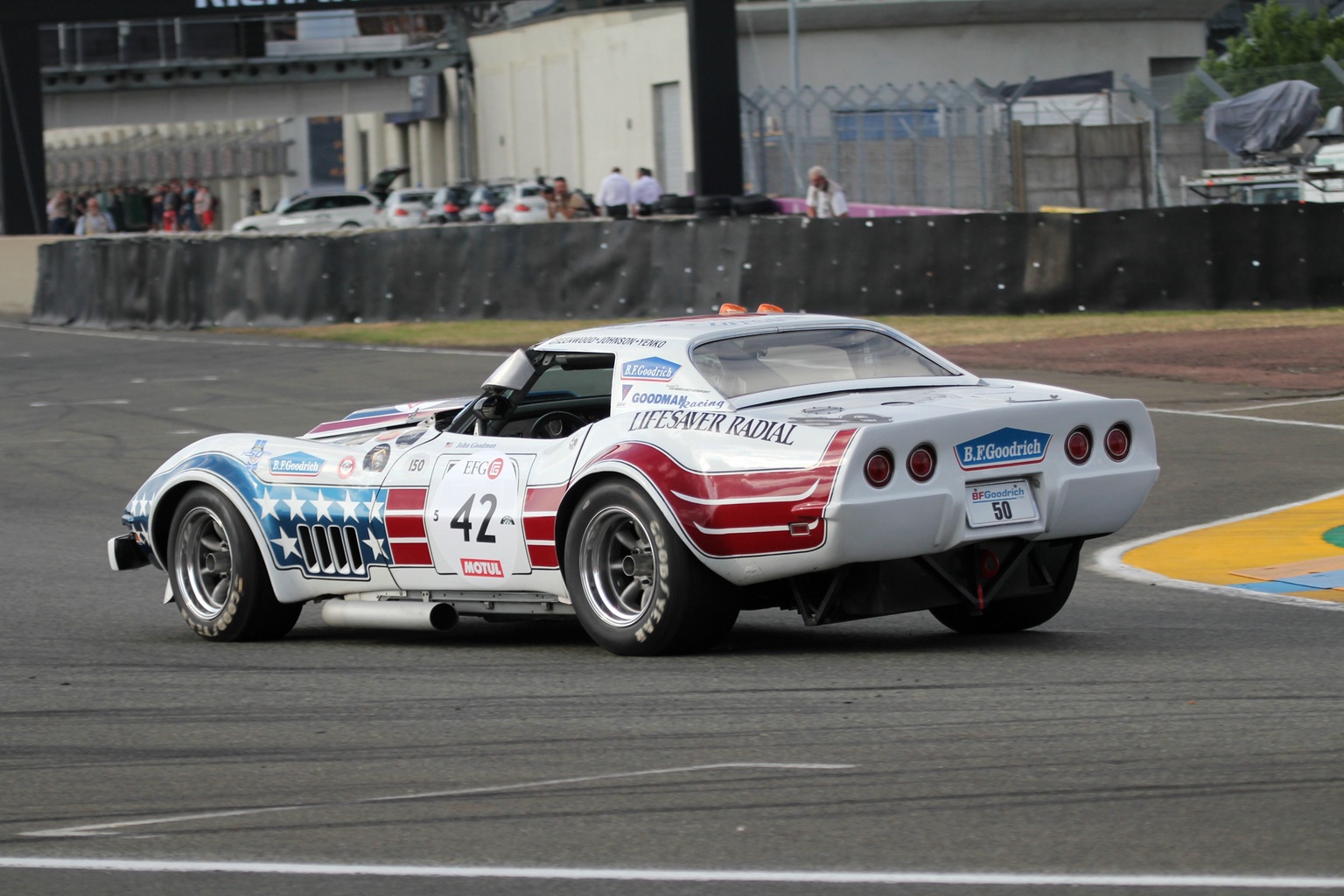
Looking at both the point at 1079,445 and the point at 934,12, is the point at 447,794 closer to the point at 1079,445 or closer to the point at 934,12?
the point at 1079,445

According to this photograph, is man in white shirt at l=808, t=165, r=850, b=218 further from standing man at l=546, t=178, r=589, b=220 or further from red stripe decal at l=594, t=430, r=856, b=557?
red stripe decal at l=594, t=430, r=856, b=557

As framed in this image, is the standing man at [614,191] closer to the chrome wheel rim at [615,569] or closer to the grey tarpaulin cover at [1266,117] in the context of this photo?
the grey tarpaulin cover at [1266,117]

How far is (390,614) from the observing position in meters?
7.78

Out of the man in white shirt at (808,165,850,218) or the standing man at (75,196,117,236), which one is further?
the standing man at (75,196,117,236)

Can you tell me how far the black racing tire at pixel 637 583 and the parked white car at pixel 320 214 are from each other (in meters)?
41.9

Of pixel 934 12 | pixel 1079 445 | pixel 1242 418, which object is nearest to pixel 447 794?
pixel 1079 445

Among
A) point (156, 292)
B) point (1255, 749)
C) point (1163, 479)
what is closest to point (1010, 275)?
point (1163, 479)

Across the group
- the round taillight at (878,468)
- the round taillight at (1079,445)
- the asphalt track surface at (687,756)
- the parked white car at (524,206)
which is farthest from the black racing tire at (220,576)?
the parked white car at (524,206)

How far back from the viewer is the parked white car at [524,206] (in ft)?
147

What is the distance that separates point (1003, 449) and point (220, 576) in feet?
11.5

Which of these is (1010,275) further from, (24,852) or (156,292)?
(24,852)

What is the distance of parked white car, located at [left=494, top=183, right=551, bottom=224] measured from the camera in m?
44.7

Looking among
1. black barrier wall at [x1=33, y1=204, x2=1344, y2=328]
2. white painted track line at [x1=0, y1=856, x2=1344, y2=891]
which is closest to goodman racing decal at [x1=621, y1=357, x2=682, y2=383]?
white painted track line at [x1=0, y1=856, x2=1344, y2=891]

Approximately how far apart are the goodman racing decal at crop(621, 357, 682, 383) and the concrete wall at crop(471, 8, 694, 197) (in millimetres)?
43066
